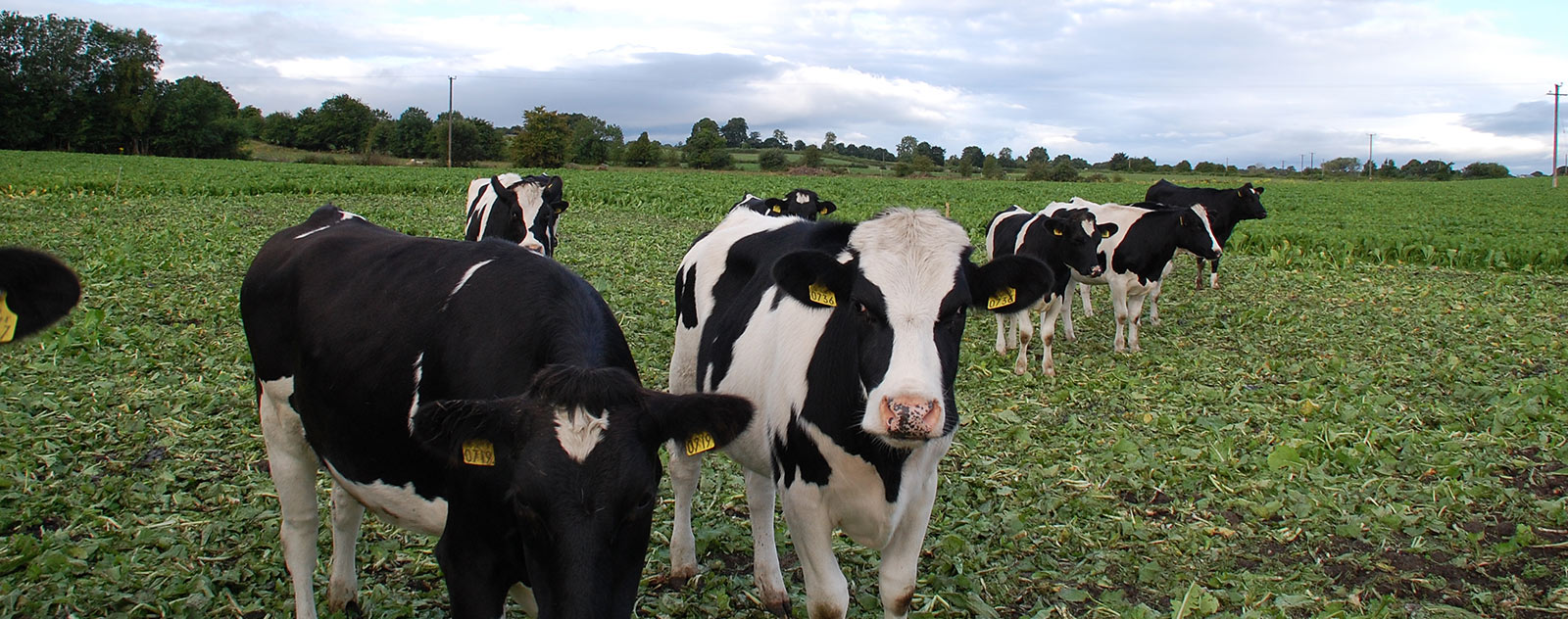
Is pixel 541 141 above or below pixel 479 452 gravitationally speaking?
above

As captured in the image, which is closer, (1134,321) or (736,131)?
(1134,321)

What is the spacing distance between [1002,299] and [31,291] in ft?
10.9

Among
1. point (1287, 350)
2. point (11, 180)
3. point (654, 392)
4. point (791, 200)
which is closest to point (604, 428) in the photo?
point (654, 392)

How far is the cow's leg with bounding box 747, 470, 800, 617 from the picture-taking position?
4.49 meters

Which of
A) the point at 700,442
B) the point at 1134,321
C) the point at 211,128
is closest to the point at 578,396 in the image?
the point at 700,442

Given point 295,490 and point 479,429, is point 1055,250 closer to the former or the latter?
point 295,490

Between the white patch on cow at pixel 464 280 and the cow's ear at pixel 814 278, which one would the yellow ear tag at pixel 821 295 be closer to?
the cow's ear at pixel 814 278

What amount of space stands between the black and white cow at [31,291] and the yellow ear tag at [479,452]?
4.92ft

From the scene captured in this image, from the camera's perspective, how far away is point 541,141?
2869 inches

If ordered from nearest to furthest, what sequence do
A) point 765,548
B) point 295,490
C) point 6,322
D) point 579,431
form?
point 579,431 → point 6,322 → point 295,490 → point 765,548

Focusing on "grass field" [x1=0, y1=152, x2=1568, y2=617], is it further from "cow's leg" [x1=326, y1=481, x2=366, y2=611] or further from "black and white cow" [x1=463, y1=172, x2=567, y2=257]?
"black and white cow" [x1=463, y1=172, x2=567, y2=257]

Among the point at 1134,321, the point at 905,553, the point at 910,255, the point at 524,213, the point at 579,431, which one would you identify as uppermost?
the point at 524,213

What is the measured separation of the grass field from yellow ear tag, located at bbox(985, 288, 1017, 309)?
5.33 feet

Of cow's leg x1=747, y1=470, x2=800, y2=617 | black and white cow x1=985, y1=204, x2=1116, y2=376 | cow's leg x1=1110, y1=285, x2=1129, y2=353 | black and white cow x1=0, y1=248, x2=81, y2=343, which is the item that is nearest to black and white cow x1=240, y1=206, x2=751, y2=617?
black and white cow x1=0, y1=248, x2=81, y2=343
